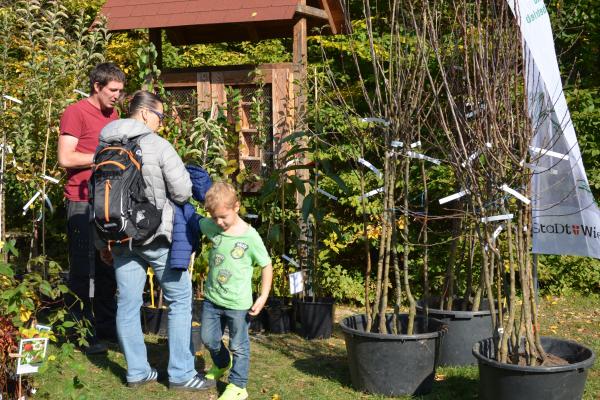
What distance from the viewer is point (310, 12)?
713cm

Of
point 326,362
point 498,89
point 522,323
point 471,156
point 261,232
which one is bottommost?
point 326,362

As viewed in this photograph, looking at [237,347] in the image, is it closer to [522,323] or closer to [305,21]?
[522,323]

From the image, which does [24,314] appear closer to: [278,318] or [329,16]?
[278,318]

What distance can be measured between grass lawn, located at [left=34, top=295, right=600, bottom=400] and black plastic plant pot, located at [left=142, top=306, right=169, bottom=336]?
142mm

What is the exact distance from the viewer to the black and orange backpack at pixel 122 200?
4660 mm

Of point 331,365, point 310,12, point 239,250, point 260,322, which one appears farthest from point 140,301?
point 310,12

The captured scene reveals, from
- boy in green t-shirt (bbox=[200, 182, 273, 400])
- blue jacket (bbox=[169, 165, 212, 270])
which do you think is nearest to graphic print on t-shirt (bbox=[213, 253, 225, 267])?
boy in green t-shirt (bbox=[200, 182, 273, 400])

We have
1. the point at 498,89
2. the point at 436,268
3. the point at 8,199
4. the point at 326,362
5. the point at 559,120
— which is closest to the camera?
the point at 498,89

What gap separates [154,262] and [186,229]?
27 cm

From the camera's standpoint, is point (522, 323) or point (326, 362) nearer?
point (522, 323)

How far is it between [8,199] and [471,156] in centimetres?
705

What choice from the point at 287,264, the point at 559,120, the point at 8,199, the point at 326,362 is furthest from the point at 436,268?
the point at 8,199

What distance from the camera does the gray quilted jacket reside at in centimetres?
476

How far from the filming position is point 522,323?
4633mm
